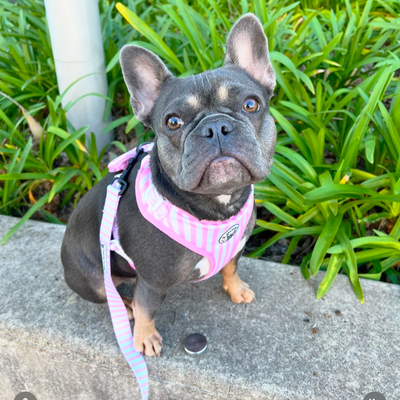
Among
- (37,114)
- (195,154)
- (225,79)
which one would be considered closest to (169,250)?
(195,154)

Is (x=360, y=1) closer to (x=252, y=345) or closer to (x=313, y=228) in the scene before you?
(x=313, y=228)

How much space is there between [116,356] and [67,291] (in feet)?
2.06

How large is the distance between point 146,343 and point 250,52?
1.61 meters

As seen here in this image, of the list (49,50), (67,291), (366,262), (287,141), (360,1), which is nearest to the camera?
(67,291)

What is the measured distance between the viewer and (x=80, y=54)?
3439 millimetres

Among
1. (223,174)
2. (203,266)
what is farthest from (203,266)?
(223,174)

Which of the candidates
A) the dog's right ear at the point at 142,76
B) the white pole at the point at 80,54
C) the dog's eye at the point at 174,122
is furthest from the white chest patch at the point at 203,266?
the white pole at the point at 80,54

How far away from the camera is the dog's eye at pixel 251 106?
1.94 m

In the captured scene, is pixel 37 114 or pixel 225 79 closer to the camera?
pixel 225 79

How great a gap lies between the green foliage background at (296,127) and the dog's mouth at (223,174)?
861 mm

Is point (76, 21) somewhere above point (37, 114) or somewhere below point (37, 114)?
above

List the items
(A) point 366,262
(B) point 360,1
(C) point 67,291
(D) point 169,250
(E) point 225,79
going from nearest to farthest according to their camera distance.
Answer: (E) point 225,79
(D) point 169,250
(C) point 67,291
(A) point 366,262
(B) point 360,1

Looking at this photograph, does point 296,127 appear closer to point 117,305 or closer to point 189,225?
point 189,225

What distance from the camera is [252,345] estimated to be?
232 cm
